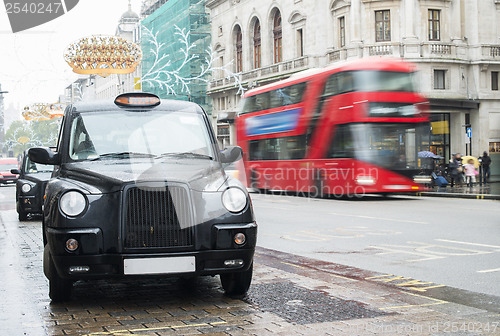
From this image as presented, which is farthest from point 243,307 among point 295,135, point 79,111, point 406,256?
point 295,135

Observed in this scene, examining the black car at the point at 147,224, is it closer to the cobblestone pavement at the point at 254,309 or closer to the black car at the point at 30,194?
the cobblestone pavement at the point at 254,309

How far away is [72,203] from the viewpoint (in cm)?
552

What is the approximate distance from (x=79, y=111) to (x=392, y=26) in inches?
1423

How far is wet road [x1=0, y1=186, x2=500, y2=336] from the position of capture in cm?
484

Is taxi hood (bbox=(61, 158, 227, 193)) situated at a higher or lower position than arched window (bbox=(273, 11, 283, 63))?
lower

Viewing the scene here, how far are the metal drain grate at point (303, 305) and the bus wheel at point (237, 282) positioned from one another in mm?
97

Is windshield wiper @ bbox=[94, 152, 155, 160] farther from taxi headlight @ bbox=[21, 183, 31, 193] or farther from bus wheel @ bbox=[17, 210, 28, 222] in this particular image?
bus wheel @ bbox=[17, 210, 28, 222]

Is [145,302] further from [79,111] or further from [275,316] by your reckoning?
[79,111]

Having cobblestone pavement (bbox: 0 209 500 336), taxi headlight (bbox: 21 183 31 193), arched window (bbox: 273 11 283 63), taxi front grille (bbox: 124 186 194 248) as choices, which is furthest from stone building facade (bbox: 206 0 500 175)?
taxi front grille (bbox: 124 186 194 248)

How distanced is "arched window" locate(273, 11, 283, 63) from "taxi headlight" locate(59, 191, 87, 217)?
47.4 m

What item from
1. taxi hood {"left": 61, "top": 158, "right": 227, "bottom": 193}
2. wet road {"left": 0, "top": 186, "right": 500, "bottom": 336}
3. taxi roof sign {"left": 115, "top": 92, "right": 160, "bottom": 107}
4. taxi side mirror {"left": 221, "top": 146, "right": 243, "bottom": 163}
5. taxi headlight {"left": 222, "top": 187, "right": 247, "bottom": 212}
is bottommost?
wet road {"left": 0, "top": 186, "right": 500, "bottom": 336}

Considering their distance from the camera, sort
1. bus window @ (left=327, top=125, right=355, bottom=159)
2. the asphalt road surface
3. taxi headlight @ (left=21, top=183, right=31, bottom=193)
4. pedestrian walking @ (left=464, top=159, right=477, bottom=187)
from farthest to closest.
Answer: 1. pedestrian walking @ (left=464, top=159, right=477, bottom=187)
2. bus window @ (left=327, top=125, right=355, bottom=159)
3. taxi headlight @ (left=21, top=183, right=31, bottom=193)
4. the asphalt road surface

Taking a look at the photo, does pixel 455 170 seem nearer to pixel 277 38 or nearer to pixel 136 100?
pixel 277 38

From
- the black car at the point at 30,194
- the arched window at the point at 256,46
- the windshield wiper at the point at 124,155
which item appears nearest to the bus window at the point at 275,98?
the black car at the point at 30,194
